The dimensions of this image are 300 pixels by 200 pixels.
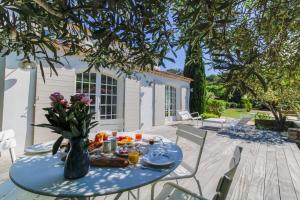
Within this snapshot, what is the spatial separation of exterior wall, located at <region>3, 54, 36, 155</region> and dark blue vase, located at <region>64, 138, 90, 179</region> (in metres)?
3.43

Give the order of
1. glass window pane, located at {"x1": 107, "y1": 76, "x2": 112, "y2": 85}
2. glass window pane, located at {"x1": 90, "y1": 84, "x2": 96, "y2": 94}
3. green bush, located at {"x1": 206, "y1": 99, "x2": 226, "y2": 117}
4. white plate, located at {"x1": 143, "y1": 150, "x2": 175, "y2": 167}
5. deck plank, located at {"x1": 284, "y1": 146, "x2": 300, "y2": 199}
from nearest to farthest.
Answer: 1. white plate, located at {"x1": 143, "y1": 150, "x2": 175, "y2": 167}
2. deck plank, located at {"x1": 284, "y1": 146, "x2": 300, "y2": 199}
3. glass window pane, located at {"x1": 90, "y1": 84, "x2": 96, "y2": 94}
4. glass window pane, located at {"x1": 107, "y1": 76, "x2": 112, "y2": 85}
5. green bush, located at {"x1": 206, "y1": 99, "x2": 226, "y2": 117}

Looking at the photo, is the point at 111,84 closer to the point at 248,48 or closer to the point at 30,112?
the point at 30,112

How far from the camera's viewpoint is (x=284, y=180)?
10.4 feet

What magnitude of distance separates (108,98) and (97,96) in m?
0.49

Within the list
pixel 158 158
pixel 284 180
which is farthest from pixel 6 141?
pixel 284 180

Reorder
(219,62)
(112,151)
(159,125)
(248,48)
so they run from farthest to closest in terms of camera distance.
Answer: (159,125) → (112,151) → (248,48) → (219,62)

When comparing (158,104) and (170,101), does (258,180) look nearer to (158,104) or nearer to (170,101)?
(158,104)

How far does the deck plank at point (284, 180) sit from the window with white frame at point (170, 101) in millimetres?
5762

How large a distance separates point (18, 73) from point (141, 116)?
434cm

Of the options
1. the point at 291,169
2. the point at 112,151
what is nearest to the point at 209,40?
the point at 112,151

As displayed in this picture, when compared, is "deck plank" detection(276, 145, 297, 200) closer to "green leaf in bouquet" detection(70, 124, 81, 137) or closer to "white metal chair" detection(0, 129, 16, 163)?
"green leaf in bouquet" detection(70, 124, 81, 137)

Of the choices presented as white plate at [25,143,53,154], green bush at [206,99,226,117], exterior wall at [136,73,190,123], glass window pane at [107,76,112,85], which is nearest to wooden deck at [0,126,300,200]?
white plate at [25,143,53,154]

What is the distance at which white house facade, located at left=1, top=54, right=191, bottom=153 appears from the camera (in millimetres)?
4055

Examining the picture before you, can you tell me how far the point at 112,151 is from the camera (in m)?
2.04
